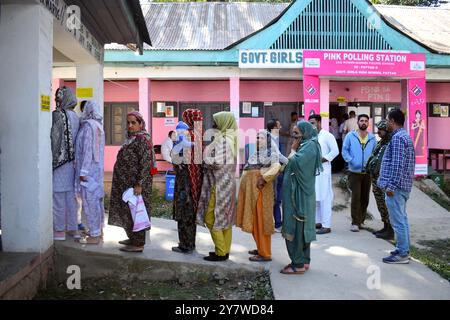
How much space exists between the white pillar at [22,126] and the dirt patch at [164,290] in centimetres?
57

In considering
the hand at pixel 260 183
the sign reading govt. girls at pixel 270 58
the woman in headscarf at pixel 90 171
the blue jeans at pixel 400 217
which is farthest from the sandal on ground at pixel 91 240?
the sign reading govt. girls at pixel 270 58

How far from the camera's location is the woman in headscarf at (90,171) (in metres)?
4.84

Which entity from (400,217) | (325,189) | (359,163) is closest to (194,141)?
(400,217)

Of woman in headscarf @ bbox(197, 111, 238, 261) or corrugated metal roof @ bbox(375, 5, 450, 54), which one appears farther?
corrugated metal roof @ bbox(375, 5, 450, 54)

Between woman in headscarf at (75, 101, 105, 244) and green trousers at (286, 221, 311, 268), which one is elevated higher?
woman in headscarf at (75, 101, 105, 244)

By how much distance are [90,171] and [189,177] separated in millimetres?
1106

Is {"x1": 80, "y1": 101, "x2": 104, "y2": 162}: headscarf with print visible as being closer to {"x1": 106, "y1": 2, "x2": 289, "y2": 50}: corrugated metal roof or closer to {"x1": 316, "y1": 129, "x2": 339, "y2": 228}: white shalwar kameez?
{"x1": 316, "y1": 129, "x2": 339, "y2": 228}: white shalwar kameez

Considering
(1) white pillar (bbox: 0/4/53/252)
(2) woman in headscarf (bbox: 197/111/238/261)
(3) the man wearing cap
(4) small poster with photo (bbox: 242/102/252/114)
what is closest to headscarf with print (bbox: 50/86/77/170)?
(1) white pillar (bbox: 0/4/53/252)

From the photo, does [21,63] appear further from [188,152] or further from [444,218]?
Result: [444,218]

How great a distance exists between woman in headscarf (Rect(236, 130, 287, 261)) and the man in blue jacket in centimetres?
243

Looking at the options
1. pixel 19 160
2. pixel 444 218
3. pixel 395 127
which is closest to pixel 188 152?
pixel 19 160

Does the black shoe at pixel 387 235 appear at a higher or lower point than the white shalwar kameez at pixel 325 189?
lower

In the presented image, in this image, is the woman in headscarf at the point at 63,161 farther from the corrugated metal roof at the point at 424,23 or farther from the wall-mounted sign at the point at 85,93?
the corrugated metal roof at the point at 424,23

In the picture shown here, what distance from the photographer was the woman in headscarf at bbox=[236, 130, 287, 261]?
15.9ft
